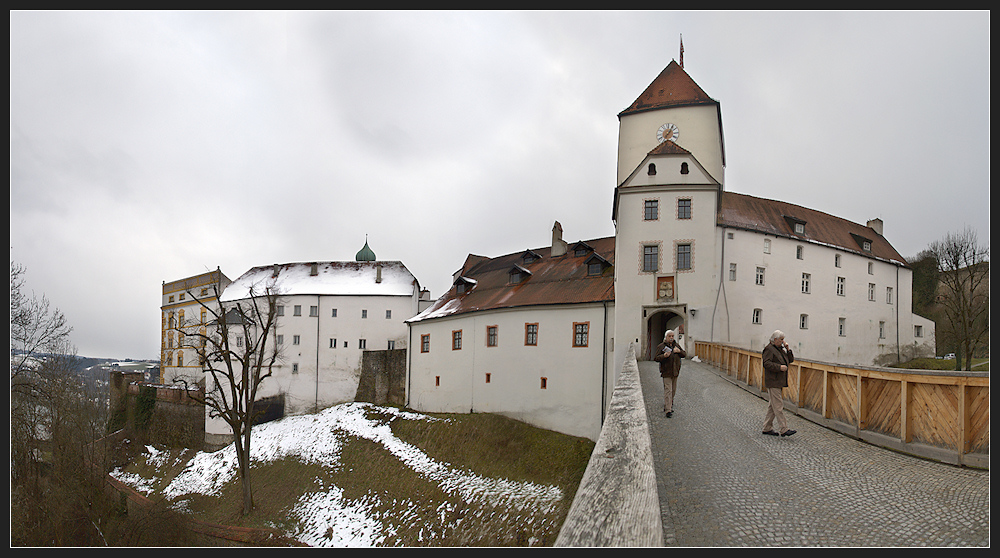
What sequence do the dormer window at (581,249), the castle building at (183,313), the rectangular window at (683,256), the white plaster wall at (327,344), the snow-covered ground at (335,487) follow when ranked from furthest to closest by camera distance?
the castle building at (183,313), the white plaster wall at (327,344), the dormer window at (581,249), the rectangular window at (683,256), the snow-covered ground at (335,487)

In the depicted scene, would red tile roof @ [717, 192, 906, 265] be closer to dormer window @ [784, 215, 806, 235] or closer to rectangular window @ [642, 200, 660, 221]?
dormer window @ [784, 215, 806, 235]

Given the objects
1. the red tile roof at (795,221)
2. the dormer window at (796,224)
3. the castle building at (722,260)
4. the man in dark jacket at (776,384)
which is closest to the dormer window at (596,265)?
the castle building at (722,260)

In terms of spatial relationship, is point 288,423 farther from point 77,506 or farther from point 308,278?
point 77,506

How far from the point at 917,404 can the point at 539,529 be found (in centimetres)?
1167

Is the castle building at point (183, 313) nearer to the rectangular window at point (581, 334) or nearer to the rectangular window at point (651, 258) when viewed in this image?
the rectangular window at point (581, 334)

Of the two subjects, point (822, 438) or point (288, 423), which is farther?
point (288, 423)

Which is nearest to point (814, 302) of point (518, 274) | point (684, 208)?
point (684, 208)

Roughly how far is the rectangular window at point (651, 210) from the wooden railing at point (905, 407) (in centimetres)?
1501

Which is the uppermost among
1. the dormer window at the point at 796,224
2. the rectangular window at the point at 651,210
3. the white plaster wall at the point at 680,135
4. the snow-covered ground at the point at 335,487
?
the white plaster wall at the point at 680,135

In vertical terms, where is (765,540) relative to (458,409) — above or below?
above

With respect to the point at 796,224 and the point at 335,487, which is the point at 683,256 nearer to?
Result: the point at 796,224

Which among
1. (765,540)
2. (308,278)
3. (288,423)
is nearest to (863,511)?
(765,540)

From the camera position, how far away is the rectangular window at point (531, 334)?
88.6ft

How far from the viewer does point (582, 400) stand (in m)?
24.8
